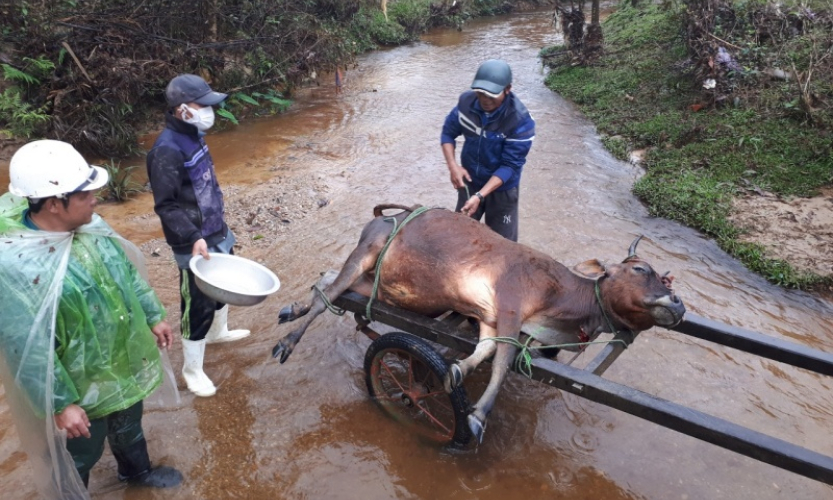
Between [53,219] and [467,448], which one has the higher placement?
[53,219]

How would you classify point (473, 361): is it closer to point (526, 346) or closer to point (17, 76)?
point (526, 346)

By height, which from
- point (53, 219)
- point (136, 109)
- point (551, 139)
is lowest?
point (551, 139)

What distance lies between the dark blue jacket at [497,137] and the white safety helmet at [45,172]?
2768mm

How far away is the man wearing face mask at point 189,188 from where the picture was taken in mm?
3184

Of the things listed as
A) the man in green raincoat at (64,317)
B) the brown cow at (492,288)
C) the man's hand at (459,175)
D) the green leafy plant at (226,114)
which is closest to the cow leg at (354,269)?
the brown cow at (492,288)

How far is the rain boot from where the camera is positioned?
9.74 ft

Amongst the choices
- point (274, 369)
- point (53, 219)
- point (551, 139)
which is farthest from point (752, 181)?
point (53, 219)

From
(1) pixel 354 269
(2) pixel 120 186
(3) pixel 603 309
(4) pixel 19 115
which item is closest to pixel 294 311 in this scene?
(1) pixel 354 269

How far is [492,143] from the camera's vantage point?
13.6 ft

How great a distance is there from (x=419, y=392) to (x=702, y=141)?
253 inches

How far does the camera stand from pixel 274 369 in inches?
161

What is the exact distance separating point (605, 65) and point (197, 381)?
11506 mm

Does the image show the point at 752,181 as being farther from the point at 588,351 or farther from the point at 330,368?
the point at 330,368

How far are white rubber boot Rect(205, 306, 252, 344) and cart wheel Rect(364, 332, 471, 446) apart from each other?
4.42 feet
